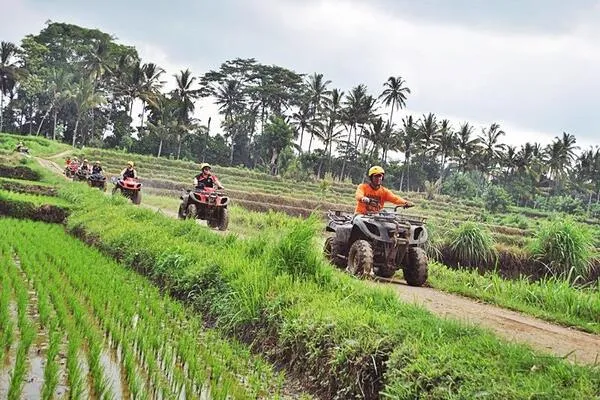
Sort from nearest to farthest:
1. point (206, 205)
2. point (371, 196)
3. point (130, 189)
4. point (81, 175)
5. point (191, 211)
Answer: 1. point (371, 196)
2. point (191, 211)
3. point (206, 205)
4. point (130, 189)
5. point (81, 175)

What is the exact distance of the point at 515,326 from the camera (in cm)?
563

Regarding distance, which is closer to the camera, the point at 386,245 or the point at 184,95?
the point at 386,245

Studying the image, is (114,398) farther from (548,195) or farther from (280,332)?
(548,195)

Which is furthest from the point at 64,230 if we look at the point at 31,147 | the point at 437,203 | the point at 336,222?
the point at 437,203

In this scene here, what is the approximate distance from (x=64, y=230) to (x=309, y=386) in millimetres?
10304

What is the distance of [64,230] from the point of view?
13203 millimetres

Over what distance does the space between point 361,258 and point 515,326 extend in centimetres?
246

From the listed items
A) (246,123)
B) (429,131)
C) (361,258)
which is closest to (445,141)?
(429,131)

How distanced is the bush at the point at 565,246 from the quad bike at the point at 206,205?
6.95 metres

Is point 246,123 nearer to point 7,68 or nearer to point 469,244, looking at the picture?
point 7,68

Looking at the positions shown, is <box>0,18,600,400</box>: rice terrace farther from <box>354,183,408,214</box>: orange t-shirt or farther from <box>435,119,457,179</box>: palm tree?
<box>435,119,457,179</box>: palm tree

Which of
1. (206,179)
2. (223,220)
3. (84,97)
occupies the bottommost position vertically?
(223,220)

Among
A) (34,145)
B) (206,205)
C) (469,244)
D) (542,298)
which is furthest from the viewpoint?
(34,145)

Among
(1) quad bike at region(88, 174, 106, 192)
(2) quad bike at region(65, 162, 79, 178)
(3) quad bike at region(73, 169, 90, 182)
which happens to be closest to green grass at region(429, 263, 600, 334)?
(1) quad bike at region(88, 174, 106, 192)
